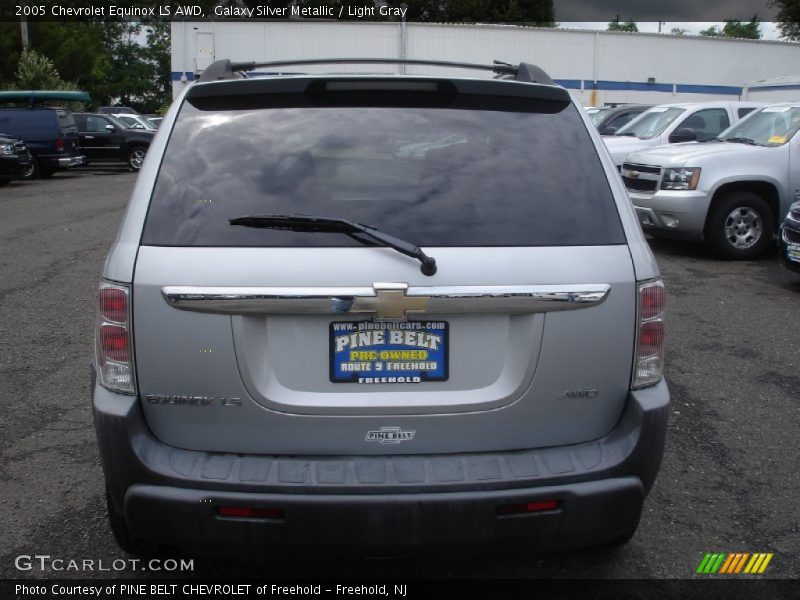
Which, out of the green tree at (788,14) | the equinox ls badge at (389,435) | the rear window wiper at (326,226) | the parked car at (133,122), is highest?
the green tree at (788,14)

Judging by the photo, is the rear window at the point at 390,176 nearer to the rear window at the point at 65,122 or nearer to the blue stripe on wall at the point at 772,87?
the blue stripe on wall at the point at 772,87

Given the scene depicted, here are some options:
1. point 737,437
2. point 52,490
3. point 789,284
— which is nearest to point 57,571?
point 52,490

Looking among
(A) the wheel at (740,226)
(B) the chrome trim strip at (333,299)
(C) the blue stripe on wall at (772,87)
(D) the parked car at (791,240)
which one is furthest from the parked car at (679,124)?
(B) the chrome trim strip at (333,299)

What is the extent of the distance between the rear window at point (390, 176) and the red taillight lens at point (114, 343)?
0.29 m

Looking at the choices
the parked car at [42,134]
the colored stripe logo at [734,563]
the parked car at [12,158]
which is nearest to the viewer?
the colored stripe logo at [734,563]

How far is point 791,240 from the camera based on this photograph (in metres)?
8.24

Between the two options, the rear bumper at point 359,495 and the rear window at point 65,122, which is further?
the rear window at point 65,122

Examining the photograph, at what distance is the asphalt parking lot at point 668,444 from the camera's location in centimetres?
343

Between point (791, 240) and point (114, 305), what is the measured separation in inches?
283

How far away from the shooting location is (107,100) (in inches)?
2638

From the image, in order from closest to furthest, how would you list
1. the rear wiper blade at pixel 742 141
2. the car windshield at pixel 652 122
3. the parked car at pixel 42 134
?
the rear wiper blade at pixel 742 141, the car windshield at pixel 652 122, the parked car at pixel 42 134

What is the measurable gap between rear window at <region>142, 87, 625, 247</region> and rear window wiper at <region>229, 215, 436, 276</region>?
0.02 meters

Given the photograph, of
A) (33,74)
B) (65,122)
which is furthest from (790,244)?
(33,74)

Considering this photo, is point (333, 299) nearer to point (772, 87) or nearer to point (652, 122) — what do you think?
point (652, 122)
